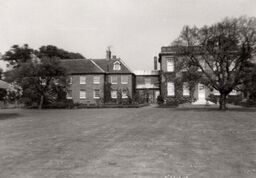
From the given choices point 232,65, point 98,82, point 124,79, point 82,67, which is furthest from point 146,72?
point 232,65

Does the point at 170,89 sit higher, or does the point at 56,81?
the point at 56,81

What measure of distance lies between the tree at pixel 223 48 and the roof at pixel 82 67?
2664 centimetres

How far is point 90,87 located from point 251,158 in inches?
1961

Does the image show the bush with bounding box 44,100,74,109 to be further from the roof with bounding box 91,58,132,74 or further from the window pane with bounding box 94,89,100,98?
the roof with bounding box 91,58,132,74

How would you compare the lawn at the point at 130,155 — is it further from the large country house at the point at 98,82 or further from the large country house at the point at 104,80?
the large country house at the point at 98,82

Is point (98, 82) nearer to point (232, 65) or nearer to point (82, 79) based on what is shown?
point (82, 79)

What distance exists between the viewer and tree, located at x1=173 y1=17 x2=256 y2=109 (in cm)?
3070

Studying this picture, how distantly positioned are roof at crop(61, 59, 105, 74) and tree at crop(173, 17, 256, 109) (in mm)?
26644

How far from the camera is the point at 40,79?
45.2 meters

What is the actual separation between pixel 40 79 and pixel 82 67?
14.2 metres

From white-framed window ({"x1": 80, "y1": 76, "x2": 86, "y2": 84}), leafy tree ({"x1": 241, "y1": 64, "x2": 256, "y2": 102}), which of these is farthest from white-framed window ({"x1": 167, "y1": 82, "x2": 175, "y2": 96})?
leafy tree ({"x1": 241, "y1": 64, "x2": 256, "y2": 102})

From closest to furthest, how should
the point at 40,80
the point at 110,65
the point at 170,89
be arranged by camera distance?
the point at 40,80 → the point at 170,89 → the point at 110,65

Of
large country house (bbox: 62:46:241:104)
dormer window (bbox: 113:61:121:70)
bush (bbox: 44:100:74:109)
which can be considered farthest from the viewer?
dormer window (bbox: 113:61:121:70)

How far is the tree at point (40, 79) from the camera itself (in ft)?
142
